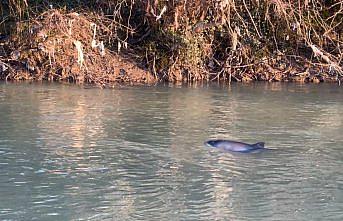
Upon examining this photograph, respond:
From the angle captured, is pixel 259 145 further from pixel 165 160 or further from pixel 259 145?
pixel 165 160

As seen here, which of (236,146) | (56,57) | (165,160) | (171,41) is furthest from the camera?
(171,41)

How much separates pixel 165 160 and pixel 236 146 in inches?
20.2

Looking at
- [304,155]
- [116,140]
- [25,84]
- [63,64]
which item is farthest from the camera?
[63,64]

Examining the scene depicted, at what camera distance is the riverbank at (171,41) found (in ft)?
31.5

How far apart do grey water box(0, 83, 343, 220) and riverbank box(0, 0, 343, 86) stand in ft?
7.98

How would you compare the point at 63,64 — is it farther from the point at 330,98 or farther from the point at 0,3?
the point at 330,98

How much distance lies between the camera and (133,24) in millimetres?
10367

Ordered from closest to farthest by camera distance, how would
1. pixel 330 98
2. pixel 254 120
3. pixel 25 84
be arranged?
pixel 254 120
pixel 330 98
pixel 25 84

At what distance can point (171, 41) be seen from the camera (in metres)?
9.99

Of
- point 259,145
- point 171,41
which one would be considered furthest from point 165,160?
point 171,41

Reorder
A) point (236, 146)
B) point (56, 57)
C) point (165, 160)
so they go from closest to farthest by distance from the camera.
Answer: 1. point (165, 160)
2. point (236, 146)
3. point (56, 57)

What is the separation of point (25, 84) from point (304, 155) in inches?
198

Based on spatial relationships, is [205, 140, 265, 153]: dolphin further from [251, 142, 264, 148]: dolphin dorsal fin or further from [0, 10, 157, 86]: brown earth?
[0, 10, 157, 86]: brown earth

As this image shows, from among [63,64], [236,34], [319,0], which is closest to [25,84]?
[63,64]
